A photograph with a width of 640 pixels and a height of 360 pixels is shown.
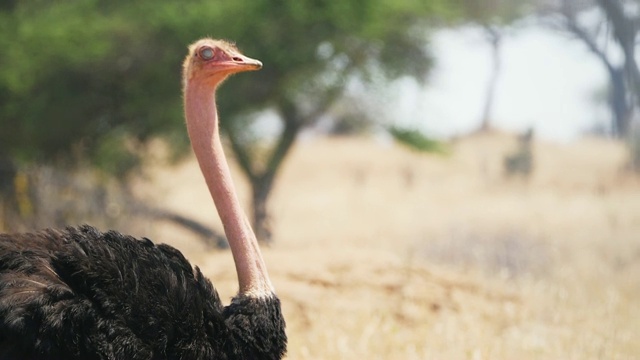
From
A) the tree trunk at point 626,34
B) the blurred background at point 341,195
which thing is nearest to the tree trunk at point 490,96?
the blurred background at point 341,195

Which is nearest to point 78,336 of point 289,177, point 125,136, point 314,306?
point 314,306

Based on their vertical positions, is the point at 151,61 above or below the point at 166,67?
above

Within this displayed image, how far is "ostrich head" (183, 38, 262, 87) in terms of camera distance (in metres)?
4.98

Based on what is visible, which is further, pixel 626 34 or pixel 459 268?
A: pixel 626 34

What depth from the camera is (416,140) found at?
639 inches

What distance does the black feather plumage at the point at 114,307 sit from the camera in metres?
4.04

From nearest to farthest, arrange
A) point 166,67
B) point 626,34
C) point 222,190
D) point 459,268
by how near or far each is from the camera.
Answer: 1. point 222,190
2. point 459,268
3. point 626,34
4. point 166,67

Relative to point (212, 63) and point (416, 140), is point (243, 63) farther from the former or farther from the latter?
point (416, 140)

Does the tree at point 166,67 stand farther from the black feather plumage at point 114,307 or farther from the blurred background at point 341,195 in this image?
the black feather plumage at point 114,307

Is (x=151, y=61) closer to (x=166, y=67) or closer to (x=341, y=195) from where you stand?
(x=166, y=67)

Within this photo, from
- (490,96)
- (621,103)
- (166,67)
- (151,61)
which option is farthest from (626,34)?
(490,96)

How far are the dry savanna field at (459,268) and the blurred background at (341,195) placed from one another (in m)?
0.03

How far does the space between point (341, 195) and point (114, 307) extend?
1992 cm

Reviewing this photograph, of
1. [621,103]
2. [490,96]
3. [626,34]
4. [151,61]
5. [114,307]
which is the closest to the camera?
[114,307]
